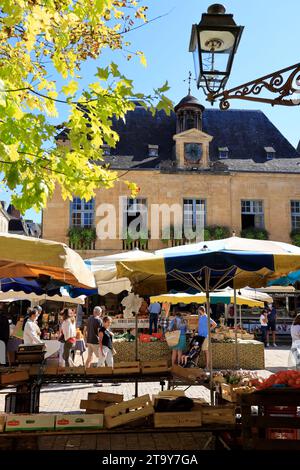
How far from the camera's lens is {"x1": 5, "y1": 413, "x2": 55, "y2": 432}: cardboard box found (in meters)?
4.57

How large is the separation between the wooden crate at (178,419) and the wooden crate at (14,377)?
2.24 m

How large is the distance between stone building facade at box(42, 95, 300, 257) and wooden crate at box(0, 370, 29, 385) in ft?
65.3

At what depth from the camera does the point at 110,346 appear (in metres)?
10.8

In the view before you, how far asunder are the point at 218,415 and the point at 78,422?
1.38 meters

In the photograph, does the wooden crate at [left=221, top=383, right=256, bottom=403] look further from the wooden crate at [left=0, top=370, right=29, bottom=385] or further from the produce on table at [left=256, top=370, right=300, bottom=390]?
the wooden crate at [left=0, top=370, right=29, bottom=385]

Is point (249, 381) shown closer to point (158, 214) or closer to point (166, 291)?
point (166, 291)

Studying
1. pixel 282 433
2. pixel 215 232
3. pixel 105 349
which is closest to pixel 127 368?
pixel 282 433

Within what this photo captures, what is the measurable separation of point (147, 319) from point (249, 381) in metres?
14.3

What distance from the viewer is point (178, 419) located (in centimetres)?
468

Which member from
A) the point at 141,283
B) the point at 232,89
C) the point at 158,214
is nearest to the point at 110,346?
the point at 141,283

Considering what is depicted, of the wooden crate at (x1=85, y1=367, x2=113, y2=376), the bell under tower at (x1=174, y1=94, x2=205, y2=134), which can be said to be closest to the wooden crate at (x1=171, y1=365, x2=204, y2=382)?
the wooden crate at (x1=85, y1=367, x2=113, y2=376)

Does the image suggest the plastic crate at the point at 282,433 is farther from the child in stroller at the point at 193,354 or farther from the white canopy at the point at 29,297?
the white canopy at the point at 29,297

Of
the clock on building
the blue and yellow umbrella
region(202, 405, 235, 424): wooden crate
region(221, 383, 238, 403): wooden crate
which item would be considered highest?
the clock on building
